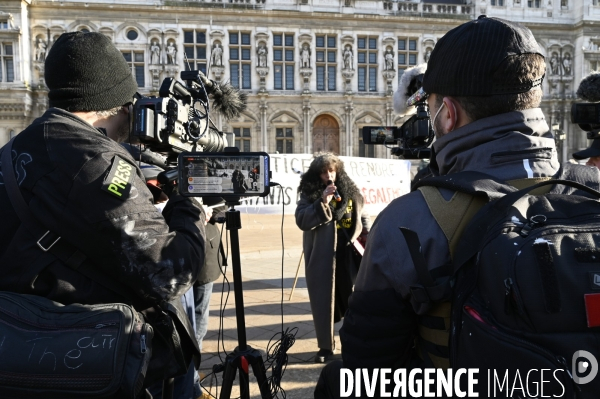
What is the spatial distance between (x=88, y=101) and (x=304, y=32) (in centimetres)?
2638

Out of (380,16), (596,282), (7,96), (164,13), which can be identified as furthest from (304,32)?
(596,282)

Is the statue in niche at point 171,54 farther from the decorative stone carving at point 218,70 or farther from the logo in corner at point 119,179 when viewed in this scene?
the logo in corner at point 119,179

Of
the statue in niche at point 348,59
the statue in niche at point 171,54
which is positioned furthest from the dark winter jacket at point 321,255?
the statue in niche at point 348,59

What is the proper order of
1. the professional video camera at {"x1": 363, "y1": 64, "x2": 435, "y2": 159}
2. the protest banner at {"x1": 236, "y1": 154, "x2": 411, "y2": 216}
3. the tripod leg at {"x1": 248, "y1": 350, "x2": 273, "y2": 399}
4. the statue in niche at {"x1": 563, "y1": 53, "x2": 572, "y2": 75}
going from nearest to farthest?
1. the tripod leg at {"x1": 248, "y1": 350, "x2": 273, "y2": 399}
2. the professional video camera at {"x1": 363, "y1": 64, "x2": 435, "y2": 159}
3. the protest banner at {"x1": 236, "y1": 154, "x2": 411, "y2": 216}
4. the statue in niche at {"x1": 563, "y1": 53, "x2": 572, "y2": 75}

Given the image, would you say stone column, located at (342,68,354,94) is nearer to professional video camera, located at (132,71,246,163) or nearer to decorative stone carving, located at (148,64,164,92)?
decorative stone carving, located at (148,64,164,92)

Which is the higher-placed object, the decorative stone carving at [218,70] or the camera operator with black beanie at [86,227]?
the decorative stone carving at [218,70]

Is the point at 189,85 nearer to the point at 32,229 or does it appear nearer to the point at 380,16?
the point at 32,229

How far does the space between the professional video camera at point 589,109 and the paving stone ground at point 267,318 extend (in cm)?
216

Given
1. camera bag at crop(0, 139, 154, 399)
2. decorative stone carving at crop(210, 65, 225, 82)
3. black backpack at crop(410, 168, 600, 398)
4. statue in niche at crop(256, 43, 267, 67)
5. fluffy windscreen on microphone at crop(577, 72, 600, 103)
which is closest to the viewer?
black backpack at crop(410, 168, 600, 398)

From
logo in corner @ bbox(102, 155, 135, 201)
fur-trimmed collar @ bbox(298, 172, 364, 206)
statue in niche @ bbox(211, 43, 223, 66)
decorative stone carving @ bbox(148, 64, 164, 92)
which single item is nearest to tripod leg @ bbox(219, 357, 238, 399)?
logo in corner @ bbox(102, 155, 135, 201)

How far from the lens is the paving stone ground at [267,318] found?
11.5 ft

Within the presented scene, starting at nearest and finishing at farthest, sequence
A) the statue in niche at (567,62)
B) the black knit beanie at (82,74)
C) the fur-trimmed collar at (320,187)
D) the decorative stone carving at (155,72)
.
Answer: the black knit beanie at (82,74), the fur-trimmed collar at (320,187), the decorative stone carving at (155,72), the statue in niche at (567,62)

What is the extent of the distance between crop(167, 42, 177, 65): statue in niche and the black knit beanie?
2532 centimetres

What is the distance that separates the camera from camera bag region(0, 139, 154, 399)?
131 centimetres
